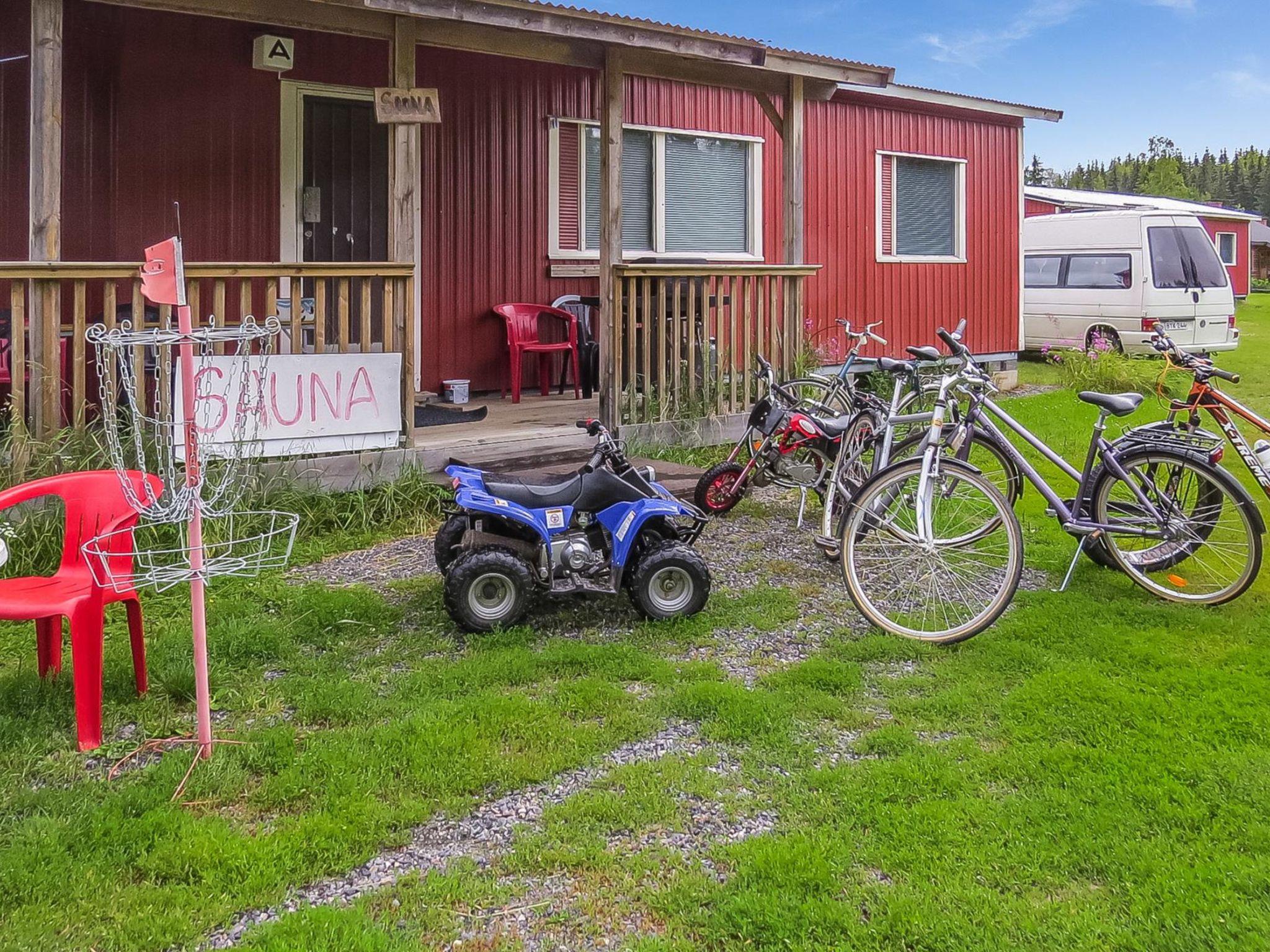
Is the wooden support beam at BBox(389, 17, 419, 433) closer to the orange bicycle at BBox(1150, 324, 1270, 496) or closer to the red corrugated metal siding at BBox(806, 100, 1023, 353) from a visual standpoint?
the orange bicycle at BBox(1150, 324, 1270, 496)

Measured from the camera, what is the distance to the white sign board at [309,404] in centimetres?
559

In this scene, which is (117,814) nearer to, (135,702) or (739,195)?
(135,702)

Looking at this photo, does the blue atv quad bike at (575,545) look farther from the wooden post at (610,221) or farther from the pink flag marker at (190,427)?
the wooden post at (610,221)

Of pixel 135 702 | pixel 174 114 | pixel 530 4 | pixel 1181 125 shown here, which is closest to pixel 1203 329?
pixel 530 4

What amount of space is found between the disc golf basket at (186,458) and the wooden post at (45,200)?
35 cm

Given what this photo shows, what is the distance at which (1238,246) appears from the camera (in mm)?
30344

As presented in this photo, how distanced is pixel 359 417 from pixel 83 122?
2754 millimetres

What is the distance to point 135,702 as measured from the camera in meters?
3.67


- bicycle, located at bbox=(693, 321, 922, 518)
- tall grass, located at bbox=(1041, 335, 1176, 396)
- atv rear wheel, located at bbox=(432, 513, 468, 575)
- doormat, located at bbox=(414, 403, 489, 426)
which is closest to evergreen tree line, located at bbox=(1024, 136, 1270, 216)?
tall grass, located at bbox=(1041, 335, 1176, 396)

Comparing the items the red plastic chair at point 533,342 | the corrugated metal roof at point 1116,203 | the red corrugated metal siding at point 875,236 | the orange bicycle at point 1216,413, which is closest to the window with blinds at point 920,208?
the red corrugated metal siding at point 875,236

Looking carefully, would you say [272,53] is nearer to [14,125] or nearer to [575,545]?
A: [14,125]

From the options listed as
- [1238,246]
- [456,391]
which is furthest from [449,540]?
[1238,246]

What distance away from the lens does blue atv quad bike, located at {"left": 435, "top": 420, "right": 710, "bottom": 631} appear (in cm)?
435

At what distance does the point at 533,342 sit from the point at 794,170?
2365 mm
